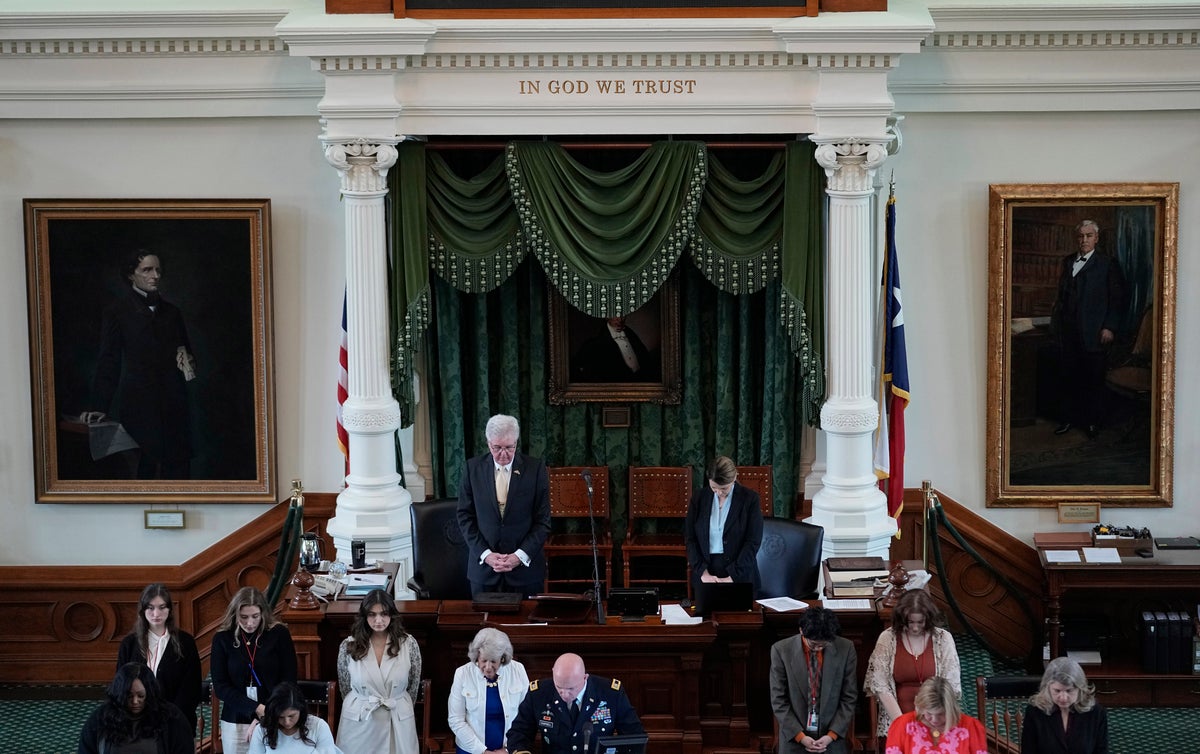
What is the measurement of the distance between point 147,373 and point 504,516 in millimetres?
3160

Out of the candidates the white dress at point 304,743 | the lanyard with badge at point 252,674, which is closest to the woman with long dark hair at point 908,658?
the white dress at point 304,743

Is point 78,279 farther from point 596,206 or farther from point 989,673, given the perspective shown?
point 989,673

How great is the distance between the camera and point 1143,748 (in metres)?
10.1

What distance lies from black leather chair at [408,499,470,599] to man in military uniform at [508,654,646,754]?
239 cm

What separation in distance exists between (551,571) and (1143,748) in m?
4.07

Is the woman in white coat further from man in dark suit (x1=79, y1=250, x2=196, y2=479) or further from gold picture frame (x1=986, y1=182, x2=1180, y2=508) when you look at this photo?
gold picture frame (x1=986, y1=182, x2=1180, y2=508)

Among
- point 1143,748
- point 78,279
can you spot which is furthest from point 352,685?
point 1143,748

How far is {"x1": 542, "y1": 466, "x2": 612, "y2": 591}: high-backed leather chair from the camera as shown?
11.5 meters

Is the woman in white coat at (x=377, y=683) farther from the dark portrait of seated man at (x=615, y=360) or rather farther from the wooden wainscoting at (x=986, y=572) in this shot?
the wooden wainscoting at (x=986, y=572)

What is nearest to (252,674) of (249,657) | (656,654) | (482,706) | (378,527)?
(249,657)

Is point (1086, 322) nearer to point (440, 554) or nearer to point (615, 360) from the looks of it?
point (615, 360)

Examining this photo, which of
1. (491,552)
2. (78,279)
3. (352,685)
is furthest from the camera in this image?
(78,279)

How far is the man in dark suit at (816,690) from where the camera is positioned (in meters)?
8.61

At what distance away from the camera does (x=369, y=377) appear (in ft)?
34.4
